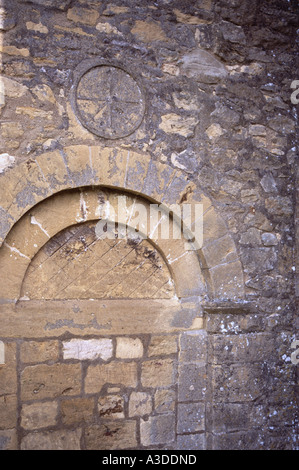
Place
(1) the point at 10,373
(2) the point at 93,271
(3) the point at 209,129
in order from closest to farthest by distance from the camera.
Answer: (1) the point at 10,373 < (2) the point at 93,271 < (3) the point at 209,129

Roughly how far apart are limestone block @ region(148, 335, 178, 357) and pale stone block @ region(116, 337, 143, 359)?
0.09 m

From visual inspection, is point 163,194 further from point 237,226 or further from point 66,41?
point 66,41

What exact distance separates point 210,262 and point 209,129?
41.0 inches

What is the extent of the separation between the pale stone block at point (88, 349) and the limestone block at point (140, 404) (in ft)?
1.23

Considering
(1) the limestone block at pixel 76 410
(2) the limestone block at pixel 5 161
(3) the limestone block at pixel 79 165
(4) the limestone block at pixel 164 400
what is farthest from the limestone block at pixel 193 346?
(2) the limestone block at pixel 5 161

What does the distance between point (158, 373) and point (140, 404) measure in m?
0.26

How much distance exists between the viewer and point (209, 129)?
10.9ft

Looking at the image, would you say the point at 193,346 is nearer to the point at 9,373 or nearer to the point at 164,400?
the point at 164,400

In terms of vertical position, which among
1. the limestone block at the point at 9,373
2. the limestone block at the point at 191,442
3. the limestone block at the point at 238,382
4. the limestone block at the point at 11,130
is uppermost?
the limestone block at the point at 11,130

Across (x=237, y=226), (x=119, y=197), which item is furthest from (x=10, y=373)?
(x=237, y=226)

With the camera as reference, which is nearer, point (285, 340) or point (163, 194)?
point (163, 194)

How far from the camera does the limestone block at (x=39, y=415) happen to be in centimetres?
286

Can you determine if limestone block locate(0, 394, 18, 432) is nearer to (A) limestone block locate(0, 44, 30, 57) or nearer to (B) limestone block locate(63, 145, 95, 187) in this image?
(B) limestone block locate(63, 145, 95, 187)

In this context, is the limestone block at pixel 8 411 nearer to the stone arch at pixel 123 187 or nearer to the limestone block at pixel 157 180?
the stone arch at pixel 123 187
